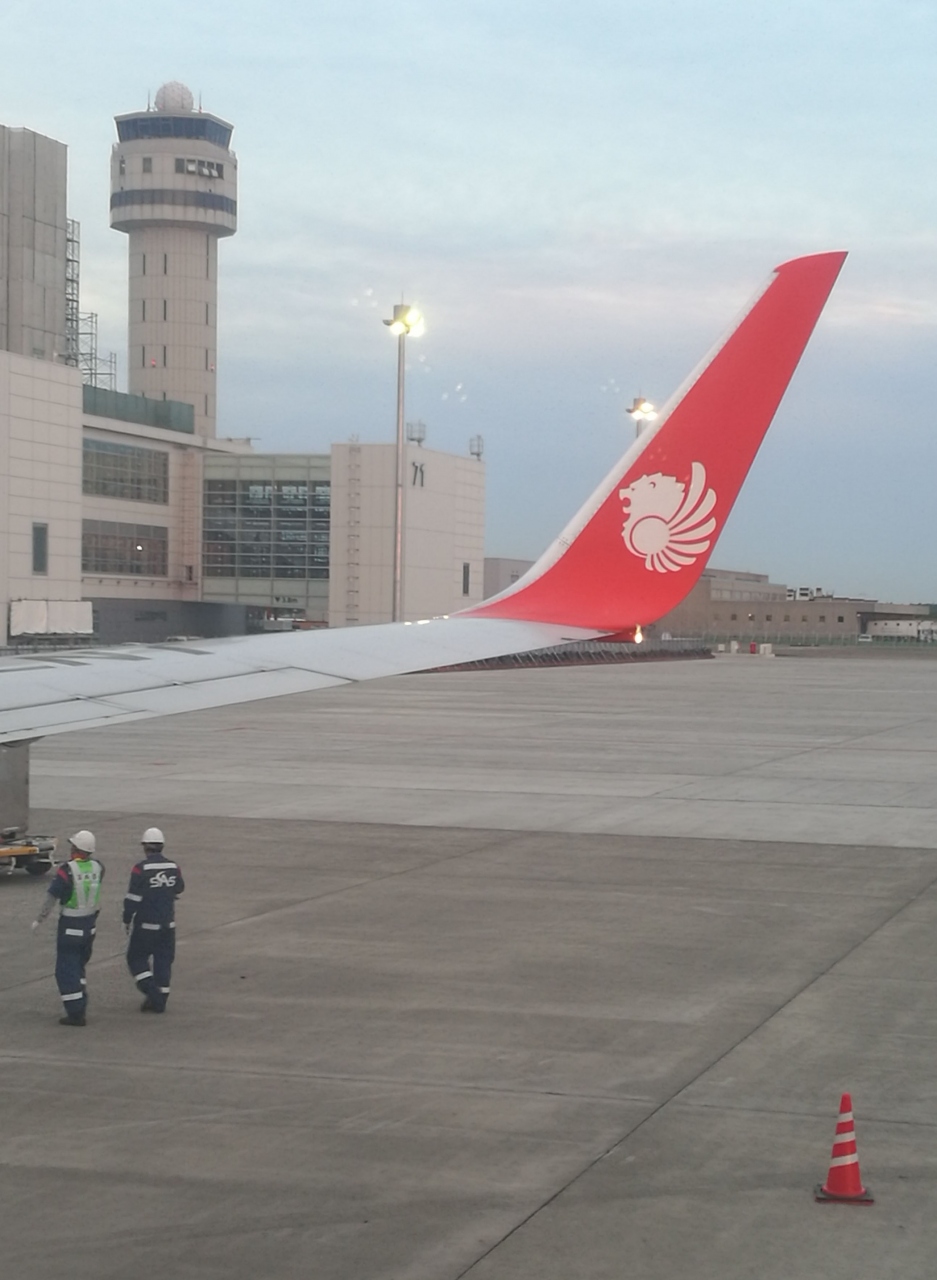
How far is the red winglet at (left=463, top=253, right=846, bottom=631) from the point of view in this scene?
39.0ft

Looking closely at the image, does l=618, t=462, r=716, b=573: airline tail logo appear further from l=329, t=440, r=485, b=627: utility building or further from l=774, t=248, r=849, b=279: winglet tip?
l=329, t=440, r=485, b=627: utility building

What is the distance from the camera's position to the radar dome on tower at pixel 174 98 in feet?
413

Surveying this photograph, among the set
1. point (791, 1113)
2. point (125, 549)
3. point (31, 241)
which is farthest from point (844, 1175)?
point (31, 241)

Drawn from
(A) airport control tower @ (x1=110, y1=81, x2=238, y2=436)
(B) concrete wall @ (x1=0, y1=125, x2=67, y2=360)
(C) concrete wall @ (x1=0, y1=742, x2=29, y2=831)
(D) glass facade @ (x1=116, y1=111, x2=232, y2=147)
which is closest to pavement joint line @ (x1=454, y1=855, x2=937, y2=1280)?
(C) concrete wall @ (x1=0, y1=742, x2=29, y2=831)

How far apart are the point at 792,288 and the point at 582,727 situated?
31085 millimetres

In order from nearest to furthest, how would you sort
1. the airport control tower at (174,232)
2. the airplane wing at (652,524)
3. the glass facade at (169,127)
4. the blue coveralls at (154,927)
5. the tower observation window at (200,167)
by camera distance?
the airplane wing at (652,524) < the blue coveralls at (154,927) < the airport control tower at (174,232) < the tower observation window at (200,167) < the glass facade at (169,127)

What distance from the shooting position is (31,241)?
98.0 m

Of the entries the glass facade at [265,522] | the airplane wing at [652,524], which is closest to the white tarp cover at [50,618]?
the glass facade at [265,522]

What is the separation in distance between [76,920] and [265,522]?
246ft

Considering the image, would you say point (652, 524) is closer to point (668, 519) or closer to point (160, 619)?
point (668, 519)

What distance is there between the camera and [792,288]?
39.4 feet

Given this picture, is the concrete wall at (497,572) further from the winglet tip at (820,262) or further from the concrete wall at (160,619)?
the winglet tip at (820,262)

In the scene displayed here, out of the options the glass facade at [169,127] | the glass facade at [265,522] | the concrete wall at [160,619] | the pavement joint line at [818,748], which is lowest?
the pavement joint line at [818,748]

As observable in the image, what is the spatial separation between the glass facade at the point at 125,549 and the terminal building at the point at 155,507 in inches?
4.0
